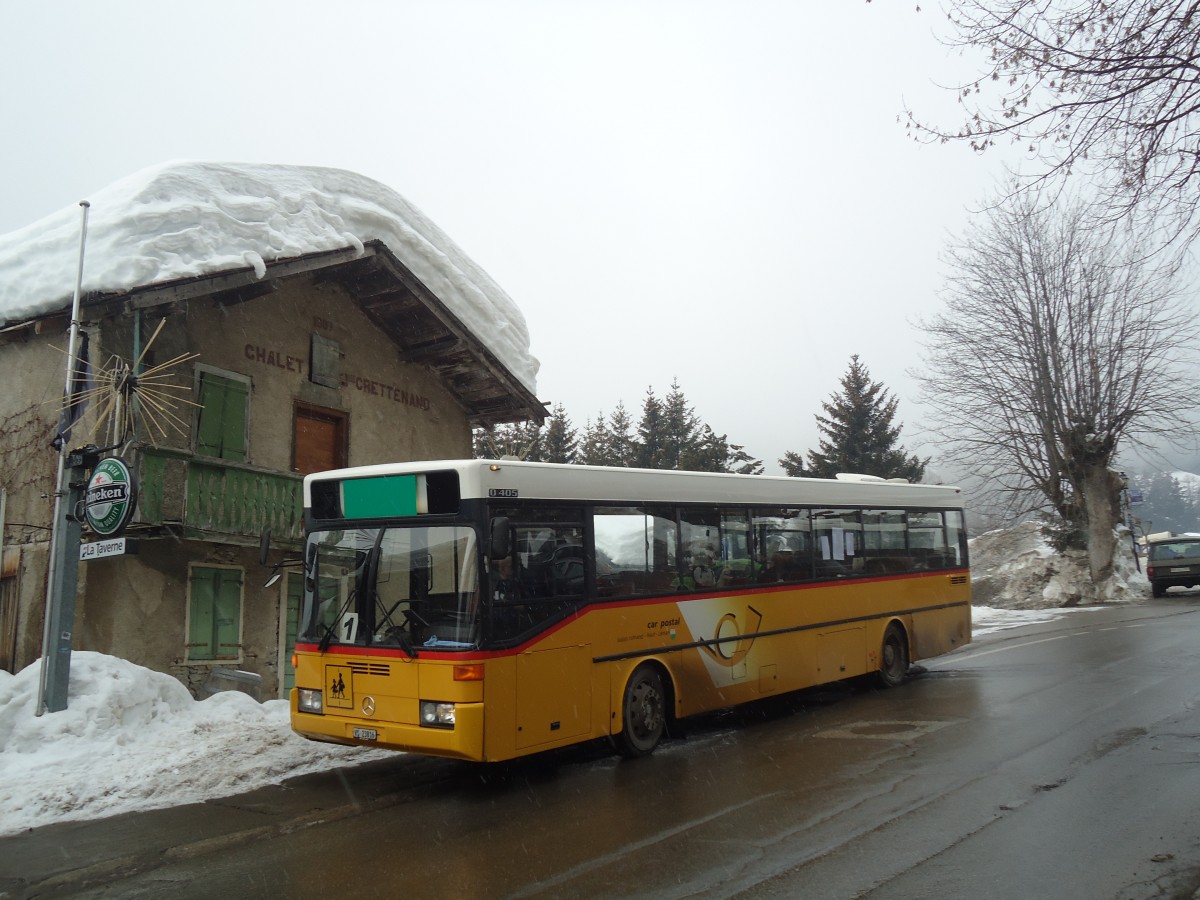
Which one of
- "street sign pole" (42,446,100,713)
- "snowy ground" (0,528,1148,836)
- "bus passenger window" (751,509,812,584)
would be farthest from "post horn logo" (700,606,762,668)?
"street sign pole" (42,446,100,713)

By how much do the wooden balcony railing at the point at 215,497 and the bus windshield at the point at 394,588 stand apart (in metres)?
4.75

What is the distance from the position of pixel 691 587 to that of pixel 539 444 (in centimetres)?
3738

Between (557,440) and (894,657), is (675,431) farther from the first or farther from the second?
(894,657)

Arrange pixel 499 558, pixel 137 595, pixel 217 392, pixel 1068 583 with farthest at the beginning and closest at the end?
pixel 1068 583
pixel 217 392
pixel 137 595
pixel 499 558

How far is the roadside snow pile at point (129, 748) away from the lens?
7.68 metres

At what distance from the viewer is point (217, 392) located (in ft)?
46.6

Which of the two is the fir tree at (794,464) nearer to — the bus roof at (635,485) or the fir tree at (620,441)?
the fir tree at (620,441)

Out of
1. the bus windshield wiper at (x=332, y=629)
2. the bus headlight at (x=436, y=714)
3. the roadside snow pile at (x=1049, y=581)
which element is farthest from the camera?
the roadside snow pile at (x=1049, y=581)

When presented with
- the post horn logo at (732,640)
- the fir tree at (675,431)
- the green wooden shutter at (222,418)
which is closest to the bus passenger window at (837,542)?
the post horn logo at (732,640)

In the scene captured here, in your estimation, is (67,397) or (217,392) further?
(217,392)

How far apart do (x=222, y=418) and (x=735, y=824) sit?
10916 millimetres

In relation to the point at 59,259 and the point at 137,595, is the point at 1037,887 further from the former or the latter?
the point at 59,259

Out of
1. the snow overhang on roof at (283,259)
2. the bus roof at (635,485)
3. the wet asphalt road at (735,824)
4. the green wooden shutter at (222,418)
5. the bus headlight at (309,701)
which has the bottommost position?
the wet asphalt road at (735,824)

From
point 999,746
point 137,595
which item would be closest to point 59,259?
point 137,595
